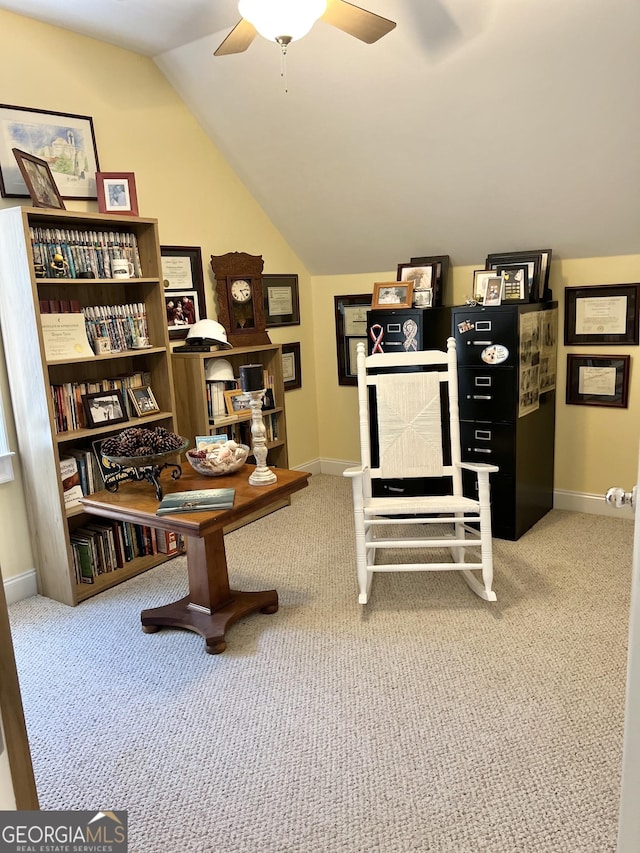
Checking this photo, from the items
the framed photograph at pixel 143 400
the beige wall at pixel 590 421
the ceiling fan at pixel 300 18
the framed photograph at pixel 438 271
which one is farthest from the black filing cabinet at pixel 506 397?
the framed photograph at pixel 143 400

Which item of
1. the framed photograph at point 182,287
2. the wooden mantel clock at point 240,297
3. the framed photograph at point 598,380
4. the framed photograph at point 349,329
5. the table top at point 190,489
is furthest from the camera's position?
the framed photograph at point 349,329

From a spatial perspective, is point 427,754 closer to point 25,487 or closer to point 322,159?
point 25,487

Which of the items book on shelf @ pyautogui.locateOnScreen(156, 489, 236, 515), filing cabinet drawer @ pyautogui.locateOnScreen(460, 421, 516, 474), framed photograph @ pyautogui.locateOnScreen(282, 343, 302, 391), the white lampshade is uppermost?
the white lampshade

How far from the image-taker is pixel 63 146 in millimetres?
3219

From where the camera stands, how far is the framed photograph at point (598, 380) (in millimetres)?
3688

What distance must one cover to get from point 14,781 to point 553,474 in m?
3.55

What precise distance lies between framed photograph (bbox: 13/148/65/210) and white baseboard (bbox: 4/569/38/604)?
1.72 metres

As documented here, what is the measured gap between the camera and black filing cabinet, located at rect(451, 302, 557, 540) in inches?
134

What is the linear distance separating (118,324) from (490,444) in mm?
2021

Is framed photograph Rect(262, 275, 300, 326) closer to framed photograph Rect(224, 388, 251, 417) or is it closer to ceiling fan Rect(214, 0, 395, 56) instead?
framed photograph Rect(224, 388, 251, 417)

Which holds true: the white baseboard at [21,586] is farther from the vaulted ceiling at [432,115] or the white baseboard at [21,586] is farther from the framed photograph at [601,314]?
the framed photograph at [601,314]

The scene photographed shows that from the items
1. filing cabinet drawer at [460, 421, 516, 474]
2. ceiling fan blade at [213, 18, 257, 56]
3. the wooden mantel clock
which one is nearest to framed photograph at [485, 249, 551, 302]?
filing cabinet drawer at [460, 421, 516, 474]

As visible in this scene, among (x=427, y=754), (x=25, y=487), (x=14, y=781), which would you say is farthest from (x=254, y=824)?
(x=25, y=487)

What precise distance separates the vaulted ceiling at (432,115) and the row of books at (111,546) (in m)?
2.24
